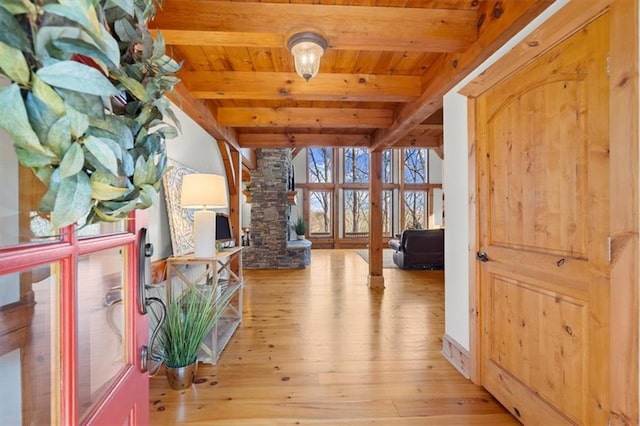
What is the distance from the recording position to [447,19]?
1816 mm

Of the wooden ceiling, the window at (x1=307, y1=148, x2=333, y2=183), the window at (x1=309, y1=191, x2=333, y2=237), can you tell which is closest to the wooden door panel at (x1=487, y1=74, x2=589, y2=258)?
the wooden ceiling

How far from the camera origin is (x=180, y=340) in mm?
2037

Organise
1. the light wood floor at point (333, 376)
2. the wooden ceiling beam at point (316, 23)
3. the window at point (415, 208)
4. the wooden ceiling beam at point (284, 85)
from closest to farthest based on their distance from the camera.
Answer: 1. the wooden ceiling beam at point (316, 23)
2. the light wood floor at point (333, 376)
3. the wooden ceiling beam at point (284, 85)
4. the window at point (415, 208)

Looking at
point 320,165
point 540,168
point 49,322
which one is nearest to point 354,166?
point 320,165

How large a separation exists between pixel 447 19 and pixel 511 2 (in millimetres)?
338

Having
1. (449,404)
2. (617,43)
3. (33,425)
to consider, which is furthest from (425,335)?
(33,425)

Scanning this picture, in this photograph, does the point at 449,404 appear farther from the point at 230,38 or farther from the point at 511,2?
the point at 230,38

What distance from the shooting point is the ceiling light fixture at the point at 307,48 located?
1.72 metres

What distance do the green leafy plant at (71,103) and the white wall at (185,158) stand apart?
5.53ft

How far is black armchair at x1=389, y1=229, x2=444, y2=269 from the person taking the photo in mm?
6113

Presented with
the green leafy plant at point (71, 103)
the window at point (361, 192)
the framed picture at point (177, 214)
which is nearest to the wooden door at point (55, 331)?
the green leafy plant at point (71, 103)

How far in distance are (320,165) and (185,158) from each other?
7.87 meters

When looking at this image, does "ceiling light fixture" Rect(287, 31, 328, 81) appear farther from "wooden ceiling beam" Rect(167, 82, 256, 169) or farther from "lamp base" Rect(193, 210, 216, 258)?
"lamp base" Rect(193, 210, 216, 258)

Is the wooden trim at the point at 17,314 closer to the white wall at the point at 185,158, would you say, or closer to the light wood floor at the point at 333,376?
the light wood floor at the point at 333,376
